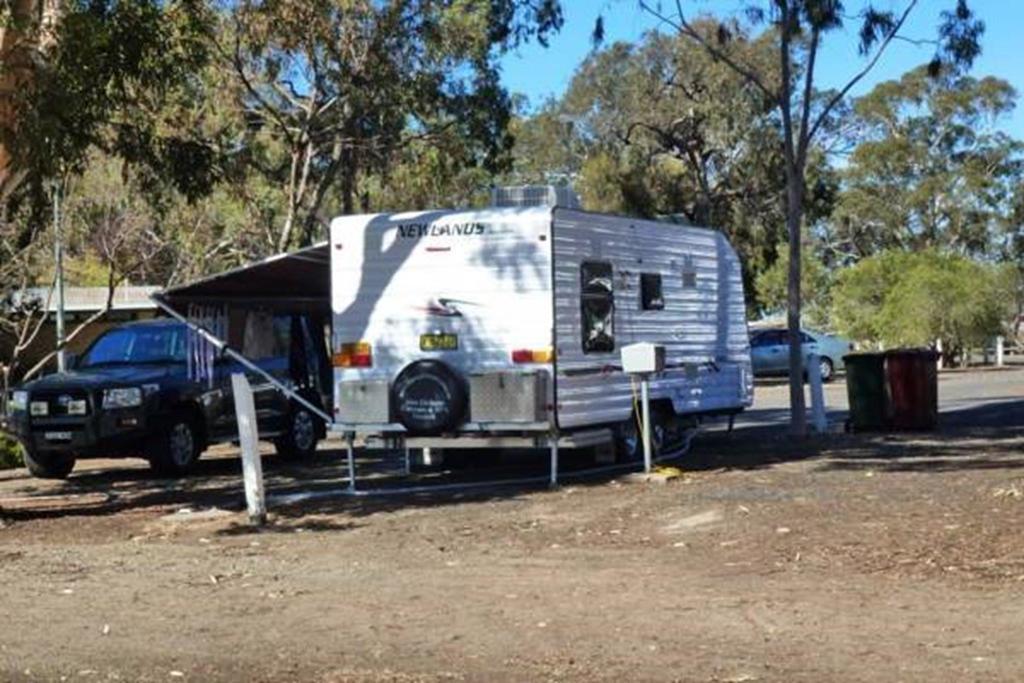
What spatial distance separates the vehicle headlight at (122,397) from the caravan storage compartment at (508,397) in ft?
14.2

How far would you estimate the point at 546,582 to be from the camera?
8.43 m

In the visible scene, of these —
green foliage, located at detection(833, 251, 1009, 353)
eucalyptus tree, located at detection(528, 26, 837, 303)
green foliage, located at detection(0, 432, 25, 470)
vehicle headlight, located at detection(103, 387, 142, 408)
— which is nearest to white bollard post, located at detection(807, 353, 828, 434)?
vehicle headlight, located at detection(103, 387, 142, 408)

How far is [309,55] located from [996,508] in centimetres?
1519

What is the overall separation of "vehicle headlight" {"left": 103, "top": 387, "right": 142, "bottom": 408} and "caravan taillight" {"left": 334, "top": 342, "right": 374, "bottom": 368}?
2776mm

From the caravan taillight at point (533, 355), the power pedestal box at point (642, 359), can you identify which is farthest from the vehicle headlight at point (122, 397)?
the power pedestal box at point (642, 359)

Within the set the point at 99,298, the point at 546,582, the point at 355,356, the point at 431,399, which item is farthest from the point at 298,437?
the point at 99,298

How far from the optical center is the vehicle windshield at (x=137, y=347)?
637 inches

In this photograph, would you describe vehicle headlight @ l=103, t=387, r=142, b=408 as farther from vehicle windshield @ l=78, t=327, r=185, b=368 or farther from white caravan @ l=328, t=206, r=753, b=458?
white caravan @ l=328, t=206, r=753, b=458

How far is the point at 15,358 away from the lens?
19.1 metres

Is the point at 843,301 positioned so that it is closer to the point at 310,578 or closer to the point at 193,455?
the point at 193,455

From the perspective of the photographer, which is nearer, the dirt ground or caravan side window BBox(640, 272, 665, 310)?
the dirt ground

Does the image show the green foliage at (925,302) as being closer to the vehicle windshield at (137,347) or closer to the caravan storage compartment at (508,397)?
the vehicle windshield at (137,347)

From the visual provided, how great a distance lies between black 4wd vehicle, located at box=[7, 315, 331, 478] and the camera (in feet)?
49.2

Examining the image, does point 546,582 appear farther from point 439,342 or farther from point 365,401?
point 365,401
